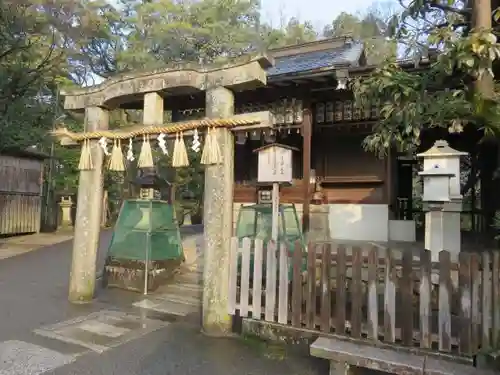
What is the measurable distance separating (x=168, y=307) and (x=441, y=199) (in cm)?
500

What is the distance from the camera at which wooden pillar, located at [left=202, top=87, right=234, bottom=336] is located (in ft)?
17.4

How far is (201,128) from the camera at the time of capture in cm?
569

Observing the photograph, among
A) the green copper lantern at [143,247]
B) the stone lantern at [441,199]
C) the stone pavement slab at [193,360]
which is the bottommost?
the stone pavement slab at [193,360]

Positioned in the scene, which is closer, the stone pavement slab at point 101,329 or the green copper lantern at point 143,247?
the stone pavement slab at point 101,329

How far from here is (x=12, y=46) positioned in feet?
42.5

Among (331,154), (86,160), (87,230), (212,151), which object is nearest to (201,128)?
(212,151)

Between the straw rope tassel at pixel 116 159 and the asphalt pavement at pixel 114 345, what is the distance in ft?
7.82

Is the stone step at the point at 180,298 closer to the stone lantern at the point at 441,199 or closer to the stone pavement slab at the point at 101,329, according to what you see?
the stone pavement slab at the point at 101,329

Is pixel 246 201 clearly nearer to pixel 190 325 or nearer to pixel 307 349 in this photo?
pixel 190 325

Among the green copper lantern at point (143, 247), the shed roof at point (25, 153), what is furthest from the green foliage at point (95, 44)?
the green copper lantern at point (143, 247)

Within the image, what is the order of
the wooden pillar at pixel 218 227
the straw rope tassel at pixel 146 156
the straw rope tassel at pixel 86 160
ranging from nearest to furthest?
the wooden pillar at pixel 218 227, the straw rope tassel at pixel 146 156, the straw rope tassel at pixel 86 160

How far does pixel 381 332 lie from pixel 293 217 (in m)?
3.97

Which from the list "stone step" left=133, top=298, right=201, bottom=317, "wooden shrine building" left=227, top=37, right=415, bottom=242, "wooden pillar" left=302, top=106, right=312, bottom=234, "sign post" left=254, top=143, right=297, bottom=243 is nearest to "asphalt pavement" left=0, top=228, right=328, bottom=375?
"stone step" left=133, top=298, right=201, bottom=317

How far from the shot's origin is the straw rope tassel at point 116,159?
21.3 feet
